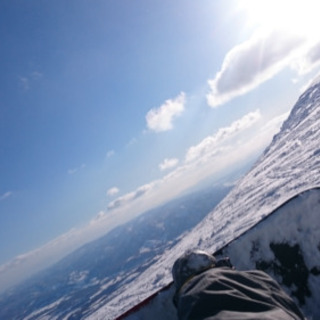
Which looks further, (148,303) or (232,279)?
(148,303)

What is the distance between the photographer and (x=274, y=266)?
711 cm

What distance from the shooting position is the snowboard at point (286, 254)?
21.4 ft

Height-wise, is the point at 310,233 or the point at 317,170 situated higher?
the point at 310,233

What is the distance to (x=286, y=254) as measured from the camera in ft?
22.7

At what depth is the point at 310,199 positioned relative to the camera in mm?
6520

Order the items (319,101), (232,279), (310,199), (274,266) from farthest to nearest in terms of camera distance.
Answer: (319,101)
(274,266)
(310,199)
(232,279)

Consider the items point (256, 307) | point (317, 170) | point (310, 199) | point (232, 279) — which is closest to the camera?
point (256, 307)

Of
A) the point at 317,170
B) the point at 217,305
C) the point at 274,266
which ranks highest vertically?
the point at 217,305

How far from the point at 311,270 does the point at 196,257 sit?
3.24 m

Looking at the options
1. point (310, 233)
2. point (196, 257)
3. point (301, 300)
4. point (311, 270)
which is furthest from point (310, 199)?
point (196, 257)

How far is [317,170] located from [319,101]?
59667 mm

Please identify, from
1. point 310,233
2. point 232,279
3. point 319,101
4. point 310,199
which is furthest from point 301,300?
point 319,101

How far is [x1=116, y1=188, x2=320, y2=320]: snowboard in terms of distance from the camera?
21.4 ft

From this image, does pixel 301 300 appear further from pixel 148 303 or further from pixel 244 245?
pixel 148 303
